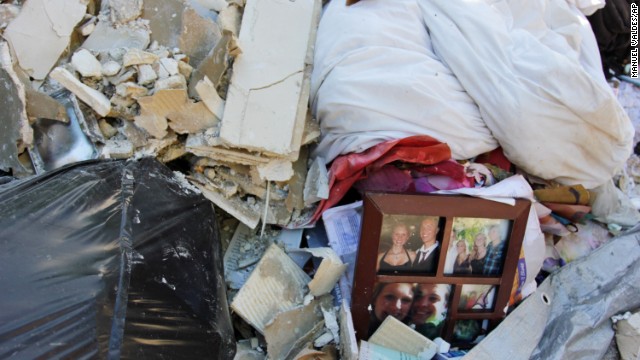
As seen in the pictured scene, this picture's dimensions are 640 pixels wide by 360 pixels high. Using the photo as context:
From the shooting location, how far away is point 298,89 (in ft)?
5.93

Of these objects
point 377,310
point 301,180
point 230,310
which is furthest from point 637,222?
point 230,310

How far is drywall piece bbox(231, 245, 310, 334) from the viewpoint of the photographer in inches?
64.2

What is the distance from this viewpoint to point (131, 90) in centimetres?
162

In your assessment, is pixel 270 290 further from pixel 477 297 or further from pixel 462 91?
pixel 462 91

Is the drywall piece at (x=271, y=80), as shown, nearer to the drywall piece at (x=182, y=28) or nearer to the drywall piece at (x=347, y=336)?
the drywall piece at (x=182, y=28)

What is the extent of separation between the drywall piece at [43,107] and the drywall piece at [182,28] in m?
0.39

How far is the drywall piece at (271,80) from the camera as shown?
1.70 m

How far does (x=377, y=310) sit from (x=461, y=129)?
644mm

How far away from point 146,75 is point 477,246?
114 cm

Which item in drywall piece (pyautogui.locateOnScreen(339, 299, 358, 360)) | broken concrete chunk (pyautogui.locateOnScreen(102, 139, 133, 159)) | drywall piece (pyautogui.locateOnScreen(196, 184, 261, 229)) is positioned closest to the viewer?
drywall piece (pyautogui.locateOnScreen(339, 299, 358, 360))

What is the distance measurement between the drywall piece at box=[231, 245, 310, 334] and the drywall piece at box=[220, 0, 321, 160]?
349 millimetres

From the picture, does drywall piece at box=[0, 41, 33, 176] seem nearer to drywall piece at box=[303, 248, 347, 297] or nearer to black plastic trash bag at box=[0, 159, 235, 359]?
black plastic trash bag at box=[0, 159, 235, 359]

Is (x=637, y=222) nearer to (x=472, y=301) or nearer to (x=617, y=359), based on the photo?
(x=617, y=359)

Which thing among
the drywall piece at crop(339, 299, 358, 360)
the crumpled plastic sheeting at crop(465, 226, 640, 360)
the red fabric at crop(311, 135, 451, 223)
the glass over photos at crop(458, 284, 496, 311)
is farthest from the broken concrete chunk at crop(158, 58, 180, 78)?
the crumpled plastic sheeting at crop(465, 226, 640, 360)
